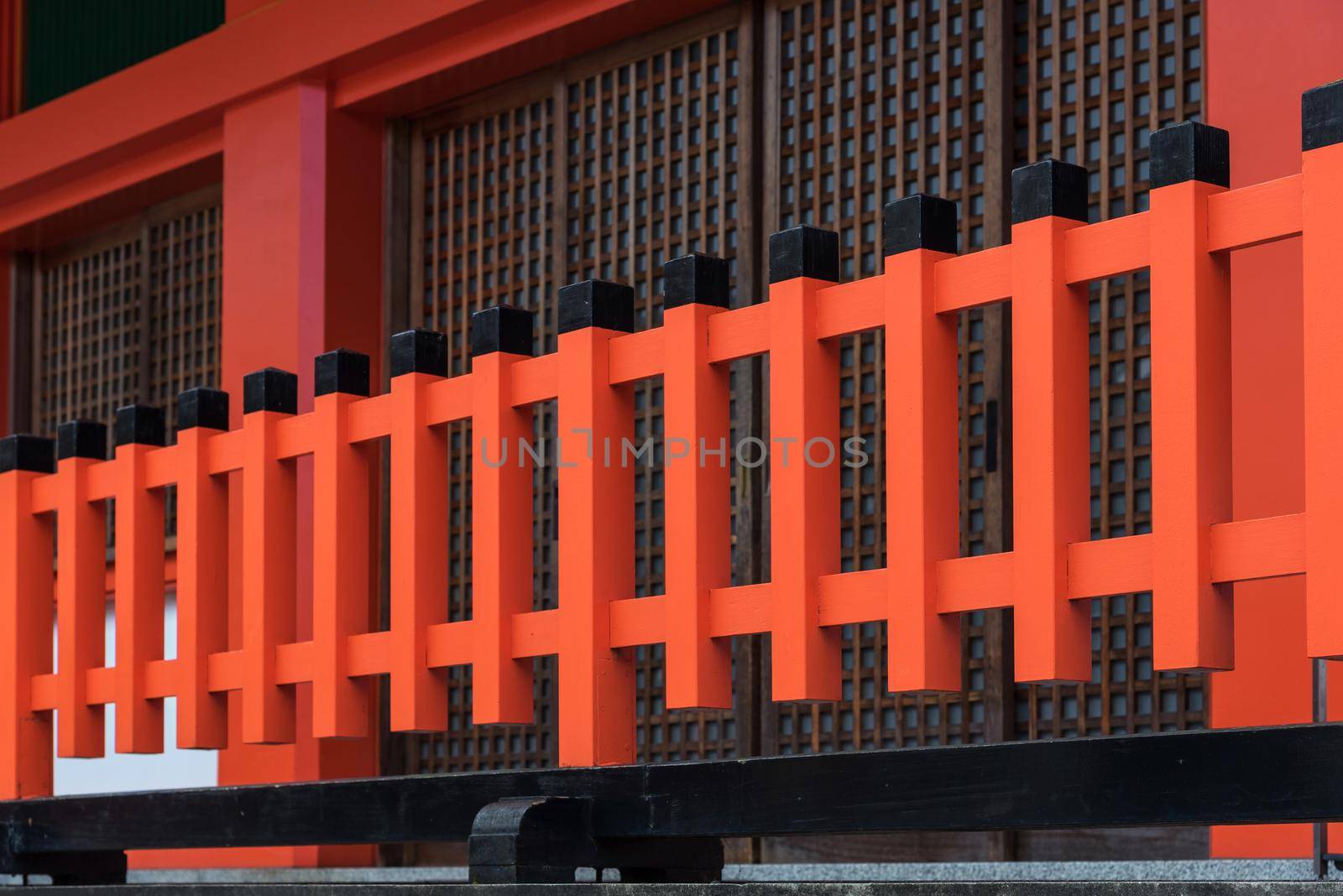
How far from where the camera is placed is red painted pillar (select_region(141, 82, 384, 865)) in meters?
5.31

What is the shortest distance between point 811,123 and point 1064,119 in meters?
0.69

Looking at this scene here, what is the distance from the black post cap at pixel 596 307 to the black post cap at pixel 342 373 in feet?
1.42

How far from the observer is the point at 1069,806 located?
1916 millimetres

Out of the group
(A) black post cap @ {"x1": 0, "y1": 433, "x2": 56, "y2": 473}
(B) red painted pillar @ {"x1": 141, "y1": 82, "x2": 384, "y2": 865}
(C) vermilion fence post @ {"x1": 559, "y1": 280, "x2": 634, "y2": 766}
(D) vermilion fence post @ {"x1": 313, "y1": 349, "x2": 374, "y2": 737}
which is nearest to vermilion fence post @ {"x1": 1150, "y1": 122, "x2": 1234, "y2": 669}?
(C) vermilion fence post @ {"x1": 559, "y1": 280, "x2": 634, "y2": 766}

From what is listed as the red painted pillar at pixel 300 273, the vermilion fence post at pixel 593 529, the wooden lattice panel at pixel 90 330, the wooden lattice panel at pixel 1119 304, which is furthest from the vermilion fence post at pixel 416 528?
the wooden lattice panel at pixel 90 330

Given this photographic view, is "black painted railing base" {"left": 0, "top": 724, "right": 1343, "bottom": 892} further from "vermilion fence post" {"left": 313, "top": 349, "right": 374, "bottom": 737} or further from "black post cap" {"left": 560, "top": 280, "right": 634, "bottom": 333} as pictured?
"black post cap" {"left": 560, "top": 280, "right": 634, "bottom": 333}

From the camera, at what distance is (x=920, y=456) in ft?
7.04

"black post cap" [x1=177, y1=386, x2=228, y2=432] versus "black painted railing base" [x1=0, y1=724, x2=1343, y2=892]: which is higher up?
"black post cap" [x1=177, y1=386, x2=228, y2=432]

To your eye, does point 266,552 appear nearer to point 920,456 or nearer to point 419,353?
point 419,353

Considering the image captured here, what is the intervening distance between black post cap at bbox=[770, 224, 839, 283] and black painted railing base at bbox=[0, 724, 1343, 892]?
580 millimetres

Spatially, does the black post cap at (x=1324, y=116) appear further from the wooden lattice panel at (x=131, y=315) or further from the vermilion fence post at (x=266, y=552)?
the wooden lattice panel at (x=131, y=315)

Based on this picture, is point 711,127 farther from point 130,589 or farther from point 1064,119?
point 130,589

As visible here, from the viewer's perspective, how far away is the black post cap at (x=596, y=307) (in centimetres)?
249

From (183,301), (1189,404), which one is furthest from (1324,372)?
(183,301)
